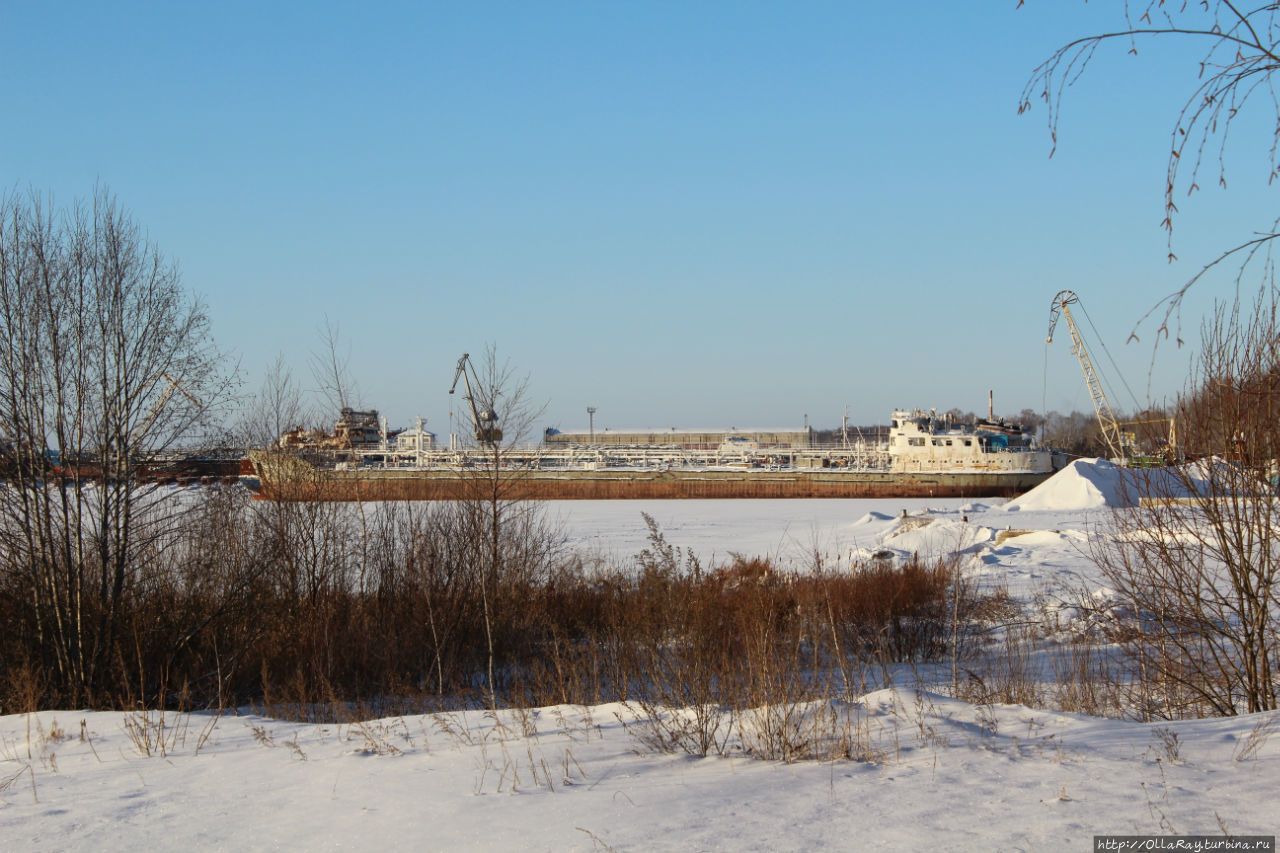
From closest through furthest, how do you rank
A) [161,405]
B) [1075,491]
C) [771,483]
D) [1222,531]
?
[1222,531]
[161,405]
[1075,491]
[771,483]

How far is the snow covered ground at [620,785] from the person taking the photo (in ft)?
12.2

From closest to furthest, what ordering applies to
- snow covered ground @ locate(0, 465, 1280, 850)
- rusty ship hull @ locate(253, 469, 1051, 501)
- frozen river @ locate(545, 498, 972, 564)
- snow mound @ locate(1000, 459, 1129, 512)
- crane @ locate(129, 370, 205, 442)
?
snow covered ground @ locate(0, 465, 1280, 850)
crane @ locate(129, 370, 205, 442)
frozen river @ locate(545, 498, 972, 564)
snow mound @ locate(1000, 459, 1129, 512)
rusty ship hull @ locate(253, 469, 1051, 501)

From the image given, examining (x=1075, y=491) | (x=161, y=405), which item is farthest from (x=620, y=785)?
(x=1075, y=491)

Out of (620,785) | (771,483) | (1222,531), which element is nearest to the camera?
(620,785)

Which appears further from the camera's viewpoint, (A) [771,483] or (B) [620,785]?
(A) [771,483]

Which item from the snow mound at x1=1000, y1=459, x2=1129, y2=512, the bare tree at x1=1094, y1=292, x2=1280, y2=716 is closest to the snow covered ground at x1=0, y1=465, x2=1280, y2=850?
the bare tree at x1=1094, y1=292, x2=1280, y2=716

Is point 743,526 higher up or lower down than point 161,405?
lower down

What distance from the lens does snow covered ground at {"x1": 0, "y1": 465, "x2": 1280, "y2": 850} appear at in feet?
12.2

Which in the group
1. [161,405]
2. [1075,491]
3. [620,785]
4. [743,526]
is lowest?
[743,526]

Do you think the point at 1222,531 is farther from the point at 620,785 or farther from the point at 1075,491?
the point at 1075,491

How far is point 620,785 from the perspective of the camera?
→ 448 centimetres

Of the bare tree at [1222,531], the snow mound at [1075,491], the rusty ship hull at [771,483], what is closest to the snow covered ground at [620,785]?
the bare tree at [1222,531]

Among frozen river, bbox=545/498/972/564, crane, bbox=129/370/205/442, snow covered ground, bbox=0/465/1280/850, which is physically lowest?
frozen river, bbox=545/498/972/564

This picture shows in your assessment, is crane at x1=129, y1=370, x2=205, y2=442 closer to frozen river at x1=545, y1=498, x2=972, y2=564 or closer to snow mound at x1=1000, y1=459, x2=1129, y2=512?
frozen river at x1=545, y1=498, x2=972, y2=564
